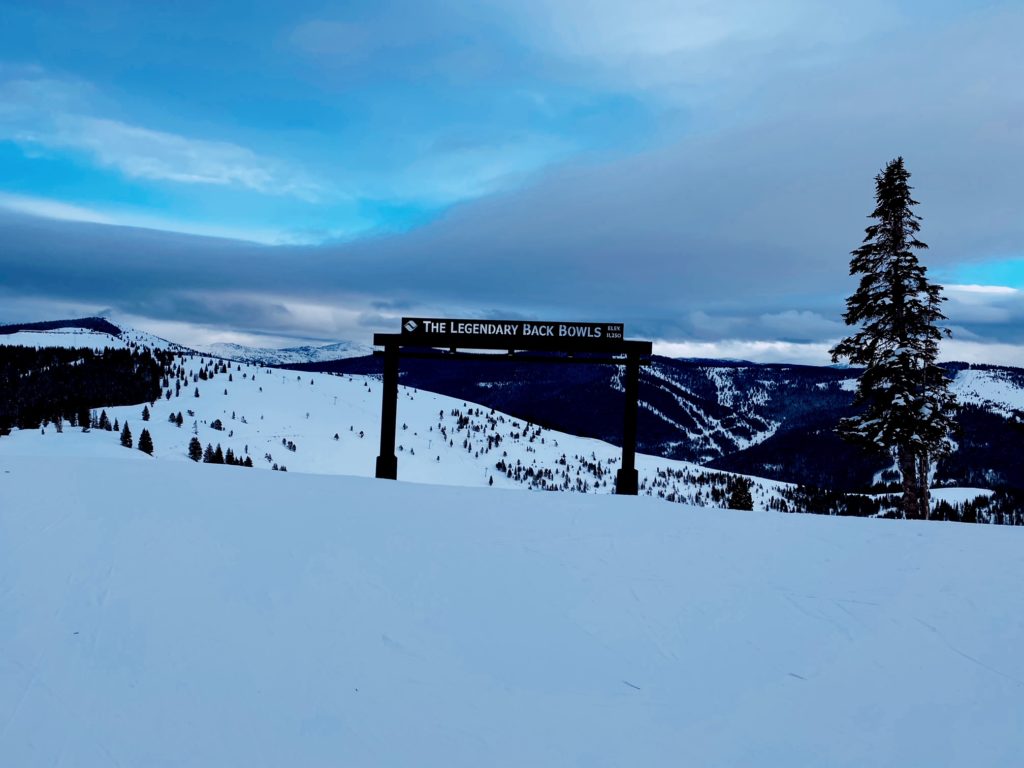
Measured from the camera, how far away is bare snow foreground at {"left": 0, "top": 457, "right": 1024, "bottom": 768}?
477cm

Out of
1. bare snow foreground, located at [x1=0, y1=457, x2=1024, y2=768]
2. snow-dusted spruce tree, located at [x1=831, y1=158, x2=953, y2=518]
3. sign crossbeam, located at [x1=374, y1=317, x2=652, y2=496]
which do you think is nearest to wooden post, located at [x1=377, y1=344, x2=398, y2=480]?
sign crossbeam, located at [x1=374, y1=317, x2=652, y2=496]

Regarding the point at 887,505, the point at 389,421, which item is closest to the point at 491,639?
the point at 389,421

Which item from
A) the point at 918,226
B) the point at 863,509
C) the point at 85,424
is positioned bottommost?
the point at 863,509

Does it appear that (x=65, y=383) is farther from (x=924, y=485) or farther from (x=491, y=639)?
(x=491, y=639)

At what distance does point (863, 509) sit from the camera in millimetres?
144250

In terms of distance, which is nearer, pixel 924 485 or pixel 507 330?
pixel 507 330

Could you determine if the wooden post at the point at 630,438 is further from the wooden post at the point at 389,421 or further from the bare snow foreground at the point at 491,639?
the wooden post at the point at 389,421

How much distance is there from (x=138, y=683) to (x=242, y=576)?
1.97 m

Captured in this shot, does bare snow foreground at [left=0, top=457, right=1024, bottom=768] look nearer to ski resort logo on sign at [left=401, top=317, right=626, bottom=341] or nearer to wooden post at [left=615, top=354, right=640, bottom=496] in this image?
wooden post at [left=615, top=354, right=640, bottom=496]

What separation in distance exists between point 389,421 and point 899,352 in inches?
655

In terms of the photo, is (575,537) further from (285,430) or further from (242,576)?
(285,430)

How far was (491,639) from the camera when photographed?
20.5 ft

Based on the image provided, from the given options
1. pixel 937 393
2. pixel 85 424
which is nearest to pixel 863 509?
pixel 937 393

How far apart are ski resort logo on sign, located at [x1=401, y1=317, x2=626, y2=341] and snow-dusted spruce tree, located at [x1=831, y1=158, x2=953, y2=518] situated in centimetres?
1125
